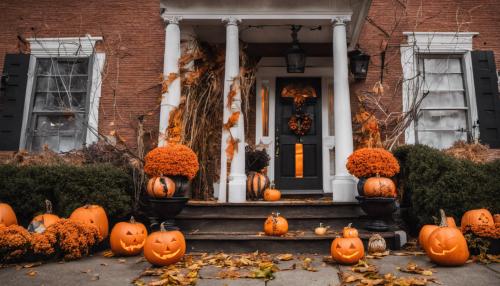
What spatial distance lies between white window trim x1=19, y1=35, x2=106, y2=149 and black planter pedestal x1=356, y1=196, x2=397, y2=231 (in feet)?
17.7

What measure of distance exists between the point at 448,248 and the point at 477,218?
852mm

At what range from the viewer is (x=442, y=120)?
22.2 ft

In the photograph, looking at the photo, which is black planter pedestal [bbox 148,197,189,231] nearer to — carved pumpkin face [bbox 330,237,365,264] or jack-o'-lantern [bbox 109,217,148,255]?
jack-o'-lantern [bbox 109,217,148,255]

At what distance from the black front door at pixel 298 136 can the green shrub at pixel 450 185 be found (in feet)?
8.25

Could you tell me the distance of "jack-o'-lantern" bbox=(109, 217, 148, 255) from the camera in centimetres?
385

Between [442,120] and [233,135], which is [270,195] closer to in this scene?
[233,135]

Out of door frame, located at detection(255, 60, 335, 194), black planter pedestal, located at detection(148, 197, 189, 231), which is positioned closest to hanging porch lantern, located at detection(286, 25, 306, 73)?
door frame, located at detection(255, 60, 335, 194)

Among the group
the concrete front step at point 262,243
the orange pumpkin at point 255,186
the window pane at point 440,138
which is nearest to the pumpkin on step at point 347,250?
the concrete front step at point 262,243

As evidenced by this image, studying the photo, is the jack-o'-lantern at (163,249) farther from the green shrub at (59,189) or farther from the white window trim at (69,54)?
the white window trim at (69,54)

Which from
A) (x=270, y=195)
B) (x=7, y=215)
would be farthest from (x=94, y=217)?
(x=270, y=195)

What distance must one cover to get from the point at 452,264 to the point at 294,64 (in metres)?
3.88

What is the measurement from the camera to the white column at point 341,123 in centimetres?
489

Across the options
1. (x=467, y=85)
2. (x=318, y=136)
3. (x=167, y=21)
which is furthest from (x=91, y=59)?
(x=467, y=85)

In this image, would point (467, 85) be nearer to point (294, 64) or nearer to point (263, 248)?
point (294, 64)
